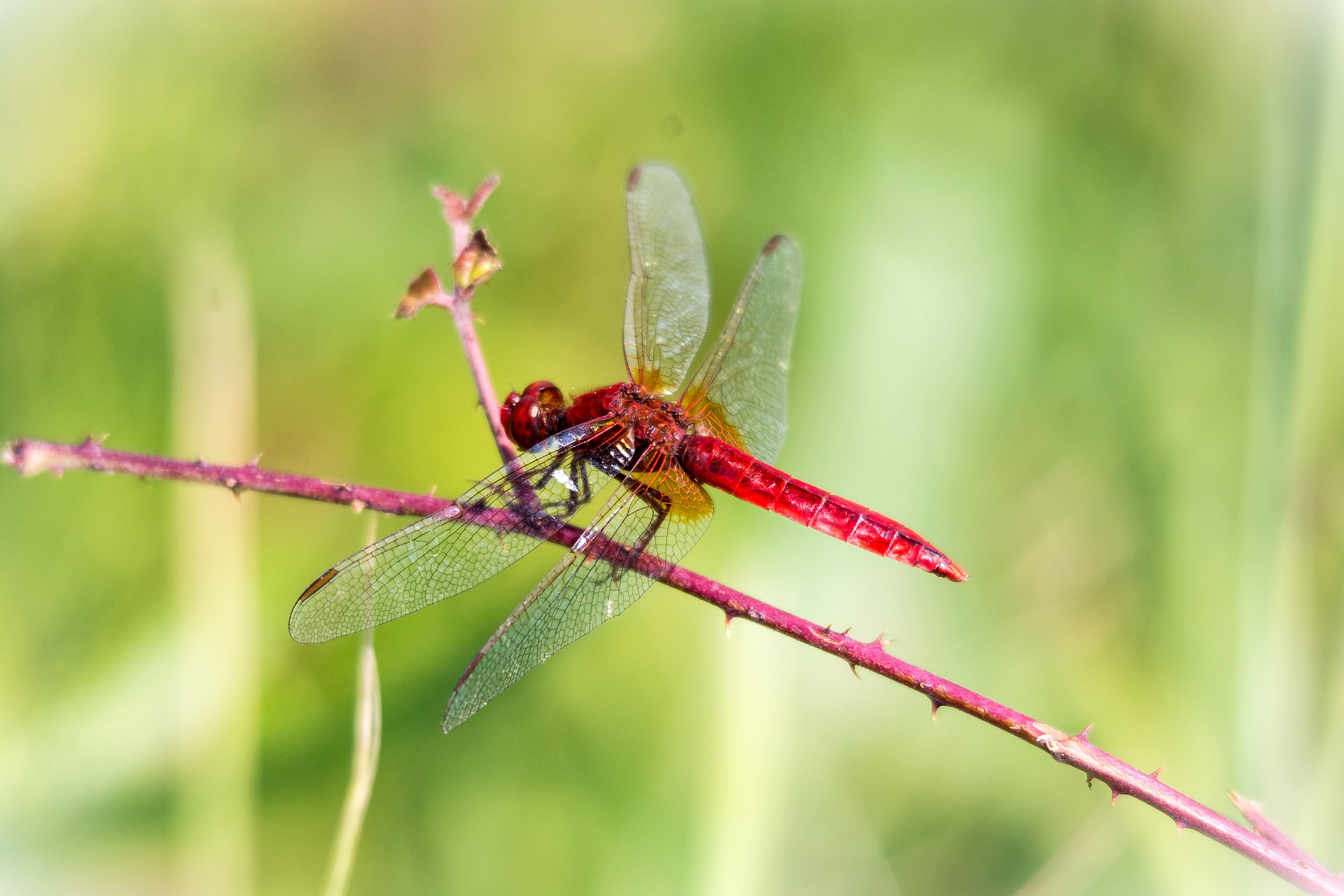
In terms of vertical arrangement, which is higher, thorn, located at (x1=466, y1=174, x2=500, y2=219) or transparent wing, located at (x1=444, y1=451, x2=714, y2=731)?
thorn, located at (x1=466, y1=174, x2=500, y2=219)

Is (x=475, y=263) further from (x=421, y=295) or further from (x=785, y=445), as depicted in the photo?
(x=785, y=445)

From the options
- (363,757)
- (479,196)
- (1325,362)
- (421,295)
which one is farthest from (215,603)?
(1325,362)

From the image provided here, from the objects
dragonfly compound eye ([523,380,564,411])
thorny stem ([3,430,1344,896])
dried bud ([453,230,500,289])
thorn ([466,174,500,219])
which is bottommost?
thorny stem ([3,430,1344,896])

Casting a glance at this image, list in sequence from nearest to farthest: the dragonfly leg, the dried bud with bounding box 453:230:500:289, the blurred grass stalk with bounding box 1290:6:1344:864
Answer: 1. the dried bud with bounding box 453:230:500:289
2. the dragonfly leg
3. the blurred grass stalk with bounding box 1290:6:1344:864

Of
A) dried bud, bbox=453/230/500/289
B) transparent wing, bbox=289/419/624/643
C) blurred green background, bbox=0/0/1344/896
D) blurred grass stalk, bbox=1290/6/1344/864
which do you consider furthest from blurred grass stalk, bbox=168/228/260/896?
blurred grass stalk, bbox=1290/6/1344/864

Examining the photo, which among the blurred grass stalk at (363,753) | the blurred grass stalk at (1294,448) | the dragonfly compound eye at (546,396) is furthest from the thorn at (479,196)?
the blurred grass stalk at (1294,448)

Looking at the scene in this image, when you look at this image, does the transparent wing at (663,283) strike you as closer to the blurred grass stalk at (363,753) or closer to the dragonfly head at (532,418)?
the dragonfly head at (532,418)

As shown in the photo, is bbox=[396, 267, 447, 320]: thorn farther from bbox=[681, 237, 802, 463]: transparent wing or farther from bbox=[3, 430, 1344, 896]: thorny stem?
bbox=[681, 237, 802, 463]: transparent wing

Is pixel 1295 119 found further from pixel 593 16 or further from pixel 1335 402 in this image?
pixel 593 16
